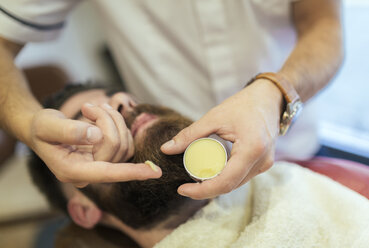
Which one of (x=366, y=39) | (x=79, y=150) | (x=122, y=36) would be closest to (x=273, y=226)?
(x=79, y=150)

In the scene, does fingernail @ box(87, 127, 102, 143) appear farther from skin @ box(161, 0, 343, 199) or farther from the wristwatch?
the wristwatch

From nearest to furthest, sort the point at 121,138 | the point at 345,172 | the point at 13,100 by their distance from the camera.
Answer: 1. the point at 121,138
2. the point at 13,100
3. the point at 345,172

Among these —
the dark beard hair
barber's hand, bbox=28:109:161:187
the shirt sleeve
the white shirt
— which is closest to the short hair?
the dark beard hair

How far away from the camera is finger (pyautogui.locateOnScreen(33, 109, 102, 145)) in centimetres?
68

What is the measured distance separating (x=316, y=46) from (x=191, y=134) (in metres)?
0.58

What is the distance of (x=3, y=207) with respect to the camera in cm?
181

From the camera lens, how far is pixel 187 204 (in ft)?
A: 3.16

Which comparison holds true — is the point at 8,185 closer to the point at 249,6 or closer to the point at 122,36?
the point at 122,36

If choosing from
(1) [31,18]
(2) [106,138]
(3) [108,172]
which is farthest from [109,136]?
(1) [31,18]

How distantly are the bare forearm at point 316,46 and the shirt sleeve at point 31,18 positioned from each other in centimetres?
87

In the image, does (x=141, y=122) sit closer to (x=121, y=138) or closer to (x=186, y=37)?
(x=121, y=138)

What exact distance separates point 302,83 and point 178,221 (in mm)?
584

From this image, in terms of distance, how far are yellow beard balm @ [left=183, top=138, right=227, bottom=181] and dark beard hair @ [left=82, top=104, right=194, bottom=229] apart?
7 centimetres

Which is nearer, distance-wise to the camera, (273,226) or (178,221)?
(273,226)
